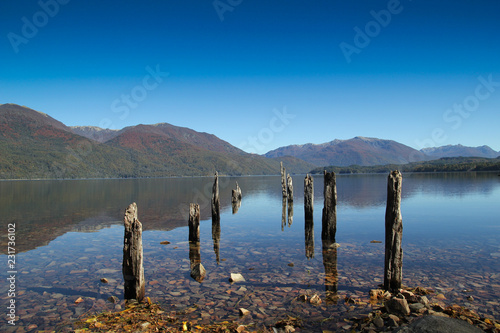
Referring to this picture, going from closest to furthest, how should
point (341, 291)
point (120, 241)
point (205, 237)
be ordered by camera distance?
1. point (341, 291)
2. point (120, 241)
3. point (205, 237)

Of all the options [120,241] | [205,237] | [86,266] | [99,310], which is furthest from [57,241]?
[99,310]

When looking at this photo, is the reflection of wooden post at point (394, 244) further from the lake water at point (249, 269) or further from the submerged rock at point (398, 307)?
the submerged rock at point (398, 307)

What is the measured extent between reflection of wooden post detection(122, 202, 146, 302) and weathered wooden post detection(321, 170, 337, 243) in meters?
11.0

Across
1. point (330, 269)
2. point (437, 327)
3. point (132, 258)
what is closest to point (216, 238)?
point (330, 269)

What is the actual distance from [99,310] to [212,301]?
10.2ft

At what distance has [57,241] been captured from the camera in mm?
18953

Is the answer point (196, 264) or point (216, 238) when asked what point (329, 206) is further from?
point (196, 264)

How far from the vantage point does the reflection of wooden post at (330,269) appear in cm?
973

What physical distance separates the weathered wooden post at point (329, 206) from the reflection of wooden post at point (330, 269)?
49 centimetres

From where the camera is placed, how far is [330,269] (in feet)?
41.1

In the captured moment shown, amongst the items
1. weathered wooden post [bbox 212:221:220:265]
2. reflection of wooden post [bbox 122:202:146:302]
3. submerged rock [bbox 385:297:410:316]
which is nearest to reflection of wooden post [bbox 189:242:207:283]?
weathered wooden post [bbox 212:221:220:265]

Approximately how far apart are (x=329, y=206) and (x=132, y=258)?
11571 mm

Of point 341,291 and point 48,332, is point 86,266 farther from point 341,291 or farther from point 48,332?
point 341,291

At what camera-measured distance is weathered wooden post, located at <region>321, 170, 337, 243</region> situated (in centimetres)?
1744
